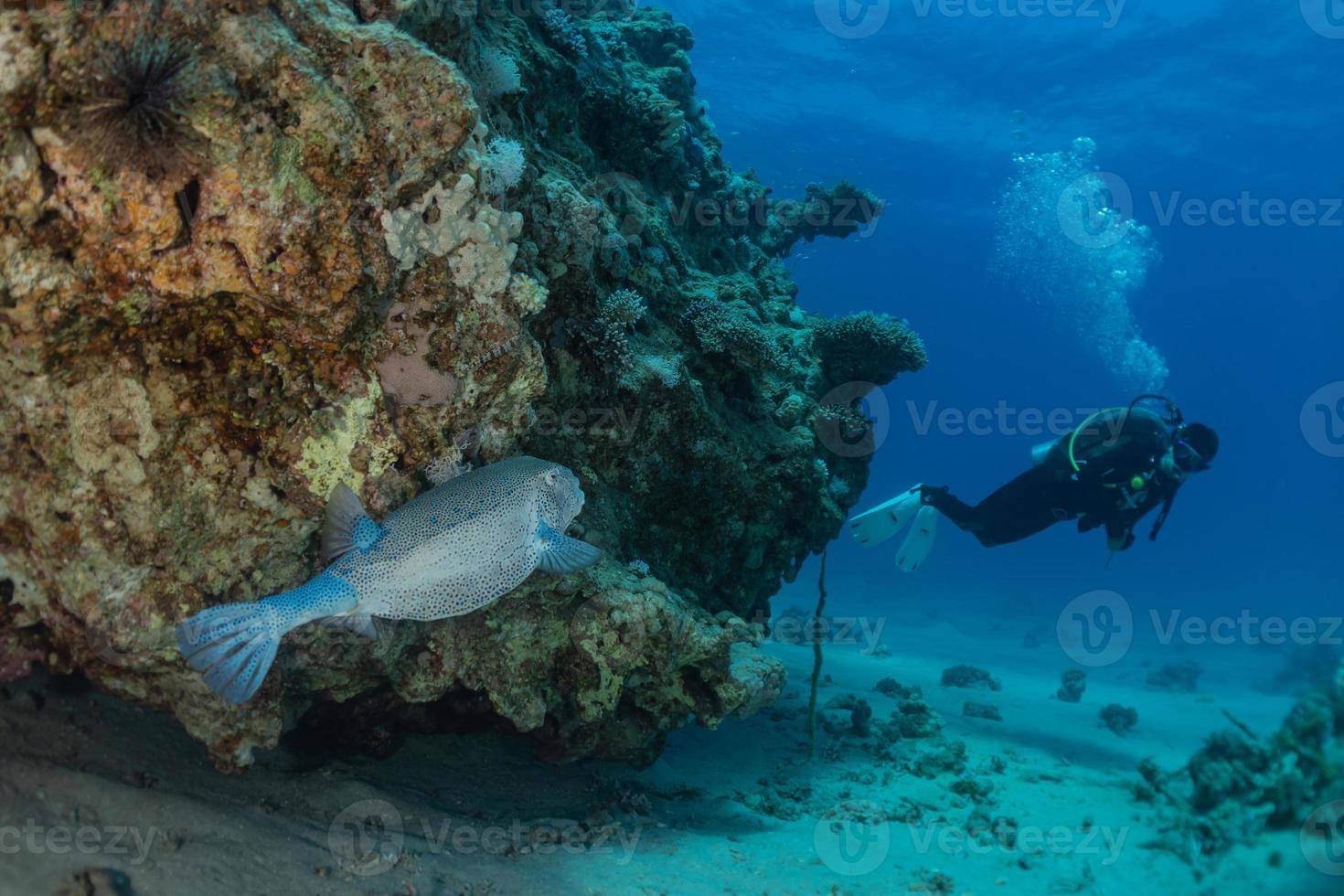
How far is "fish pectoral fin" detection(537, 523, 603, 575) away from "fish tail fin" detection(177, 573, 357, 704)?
3.39 feet

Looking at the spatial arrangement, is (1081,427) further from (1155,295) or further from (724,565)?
(1155,295)

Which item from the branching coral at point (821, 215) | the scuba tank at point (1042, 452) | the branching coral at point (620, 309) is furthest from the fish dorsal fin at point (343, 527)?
the branching coral at point (821, 215)

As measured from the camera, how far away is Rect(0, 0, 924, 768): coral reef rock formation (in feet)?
8.61

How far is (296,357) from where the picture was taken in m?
3.35

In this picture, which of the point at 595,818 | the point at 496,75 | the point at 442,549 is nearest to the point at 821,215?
the point at 496,75

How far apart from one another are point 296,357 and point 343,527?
873mm

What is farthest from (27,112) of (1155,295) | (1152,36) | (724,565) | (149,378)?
(1155,295)

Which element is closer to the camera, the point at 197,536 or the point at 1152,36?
the point at 197,536

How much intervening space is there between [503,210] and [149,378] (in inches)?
76.3

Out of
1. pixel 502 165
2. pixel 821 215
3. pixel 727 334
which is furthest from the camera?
pixel 821 215

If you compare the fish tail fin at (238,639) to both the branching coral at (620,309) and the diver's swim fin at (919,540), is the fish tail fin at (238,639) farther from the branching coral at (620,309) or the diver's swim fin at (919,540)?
the diver's swim fin at (919,540)

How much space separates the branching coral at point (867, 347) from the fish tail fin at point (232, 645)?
8.55m

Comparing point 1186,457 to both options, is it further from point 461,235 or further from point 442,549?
point 442,549

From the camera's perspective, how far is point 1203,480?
117m
